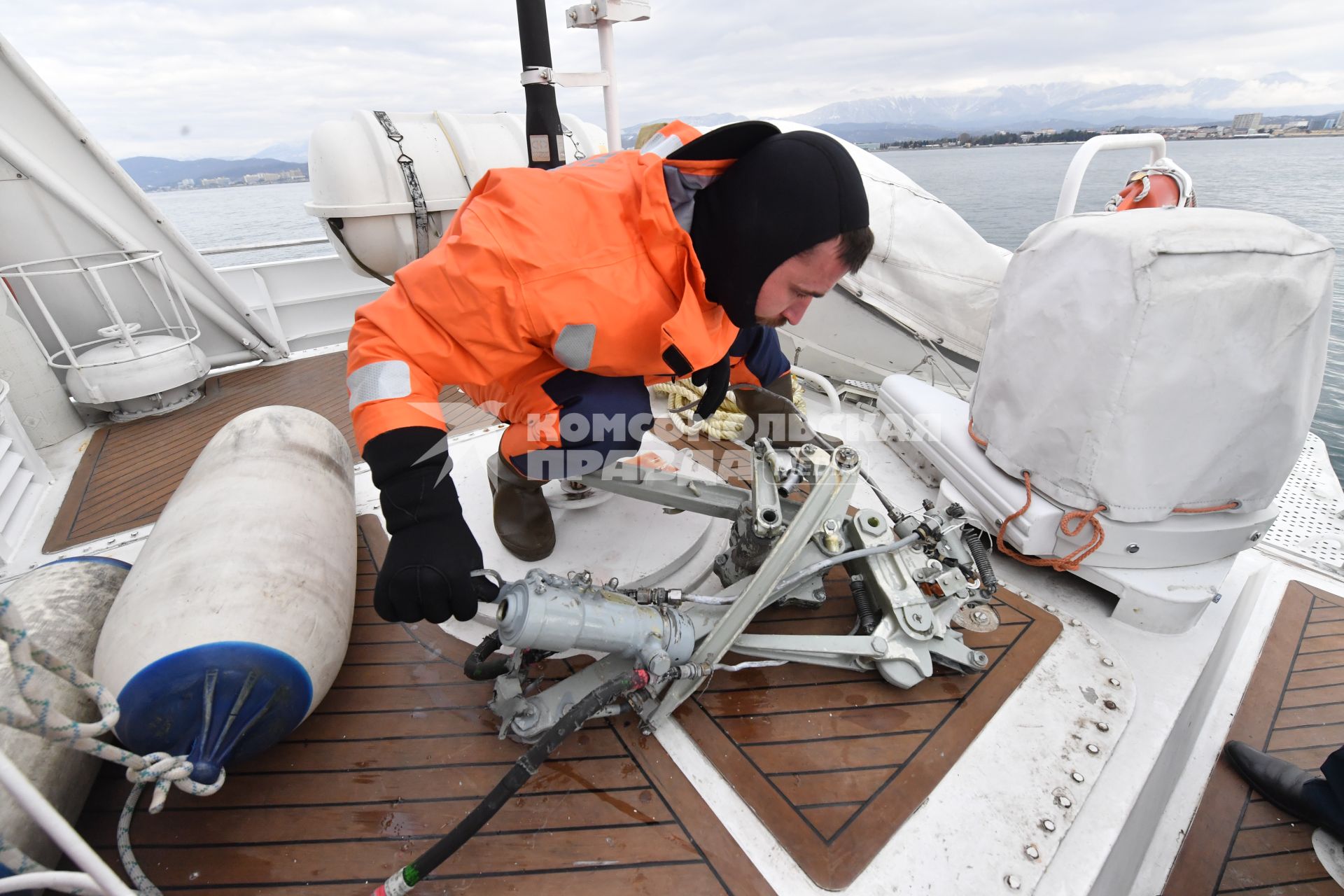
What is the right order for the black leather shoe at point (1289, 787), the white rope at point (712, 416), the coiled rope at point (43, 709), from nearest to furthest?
the coiled rope at point (43, 709) < the black leather shoe at point (1289, 787) < the white rope at point (712, 416)

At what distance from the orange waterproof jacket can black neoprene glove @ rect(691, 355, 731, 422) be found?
22 centimetres

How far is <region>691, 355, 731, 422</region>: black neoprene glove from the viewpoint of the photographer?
172 centimetres

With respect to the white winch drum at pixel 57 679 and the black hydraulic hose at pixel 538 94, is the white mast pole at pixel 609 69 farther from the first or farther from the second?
the white winch drum at pixel 57 679

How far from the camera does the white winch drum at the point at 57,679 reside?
3.94 feet

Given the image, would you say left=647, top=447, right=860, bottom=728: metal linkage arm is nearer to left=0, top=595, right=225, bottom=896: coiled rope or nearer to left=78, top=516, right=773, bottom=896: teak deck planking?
left=78, top=516, right=773, bottom=896: teak deck planking

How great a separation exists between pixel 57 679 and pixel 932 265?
3407mm

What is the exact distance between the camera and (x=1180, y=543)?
71.0 inches

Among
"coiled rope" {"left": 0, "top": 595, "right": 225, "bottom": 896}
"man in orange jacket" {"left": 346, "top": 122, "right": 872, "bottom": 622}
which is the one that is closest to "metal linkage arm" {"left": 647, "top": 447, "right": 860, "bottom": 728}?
"man in orange jacket" {"left": 346, "top": 122, "right": 872, "bottom": 622}

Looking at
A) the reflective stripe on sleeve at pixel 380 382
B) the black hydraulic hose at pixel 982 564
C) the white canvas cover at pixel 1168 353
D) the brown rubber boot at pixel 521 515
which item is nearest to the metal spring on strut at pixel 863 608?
the black hydraulic hose at pixel 982 564

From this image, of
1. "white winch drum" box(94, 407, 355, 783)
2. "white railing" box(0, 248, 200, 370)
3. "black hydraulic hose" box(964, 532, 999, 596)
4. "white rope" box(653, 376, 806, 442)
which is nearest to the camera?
"white winch drum" box(94, 407, 355, 783)

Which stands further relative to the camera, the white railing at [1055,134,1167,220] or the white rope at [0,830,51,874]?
the white railing at [1055,134,1167,220]

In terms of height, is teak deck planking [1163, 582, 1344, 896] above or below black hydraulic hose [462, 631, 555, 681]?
below

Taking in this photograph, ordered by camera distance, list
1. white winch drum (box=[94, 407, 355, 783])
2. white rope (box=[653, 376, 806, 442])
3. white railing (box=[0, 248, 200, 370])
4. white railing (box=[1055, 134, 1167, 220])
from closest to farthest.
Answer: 1. white winch drum (box=[94, 407, 355, 783])
2. white railing (box=[1055, 134, 1167, 220])
3. white rope (box=[653, 376, 806, 442])
4. white railing (box=[0, 248, 200, 370])

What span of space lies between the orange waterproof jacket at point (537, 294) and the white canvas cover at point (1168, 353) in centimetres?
100
